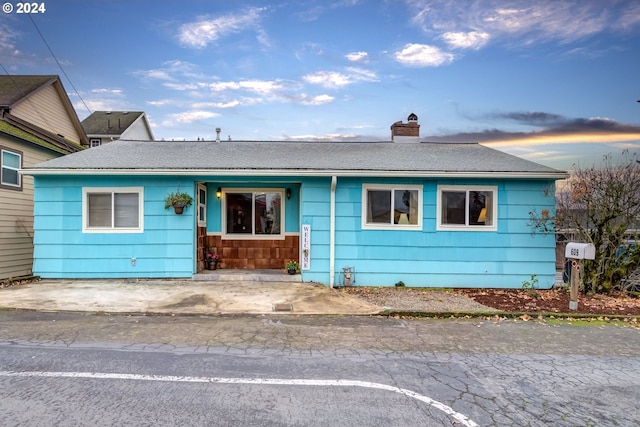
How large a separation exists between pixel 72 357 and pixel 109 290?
4.31 meters

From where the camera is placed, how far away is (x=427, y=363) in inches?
166

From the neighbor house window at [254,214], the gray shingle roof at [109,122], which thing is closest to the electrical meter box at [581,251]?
the neighbor house window at [254,214]

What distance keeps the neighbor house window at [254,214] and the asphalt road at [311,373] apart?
473 cm

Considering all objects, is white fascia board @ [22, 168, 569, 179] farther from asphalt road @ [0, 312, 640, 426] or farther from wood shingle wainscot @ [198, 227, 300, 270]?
asphalt road @ [0, 312, 640, 426]

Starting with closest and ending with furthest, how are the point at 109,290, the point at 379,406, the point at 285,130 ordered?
1. the point at 379,406
2. the point at 109,290
3. the point at 285,130

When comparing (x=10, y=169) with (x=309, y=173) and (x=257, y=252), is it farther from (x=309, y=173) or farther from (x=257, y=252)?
(x=309, y=173)

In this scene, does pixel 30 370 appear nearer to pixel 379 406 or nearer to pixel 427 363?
pixel 379 406

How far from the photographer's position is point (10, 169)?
417 inches

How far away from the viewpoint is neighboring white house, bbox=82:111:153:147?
26.2 metres

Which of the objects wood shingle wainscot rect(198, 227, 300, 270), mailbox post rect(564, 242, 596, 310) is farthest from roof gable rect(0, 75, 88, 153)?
mailbox post rect(564, 242, 596, 310)

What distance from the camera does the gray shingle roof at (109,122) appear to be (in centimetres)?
2667

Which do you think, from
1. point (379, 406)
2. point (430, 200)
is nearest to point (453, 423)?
point (379, 406)

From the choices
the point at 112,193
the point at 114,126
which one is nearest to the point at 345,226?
the point at 112,193

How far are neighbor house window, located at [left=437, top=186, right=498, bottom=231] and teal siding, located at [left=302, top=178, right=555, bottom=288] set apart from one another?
0.17 meters
